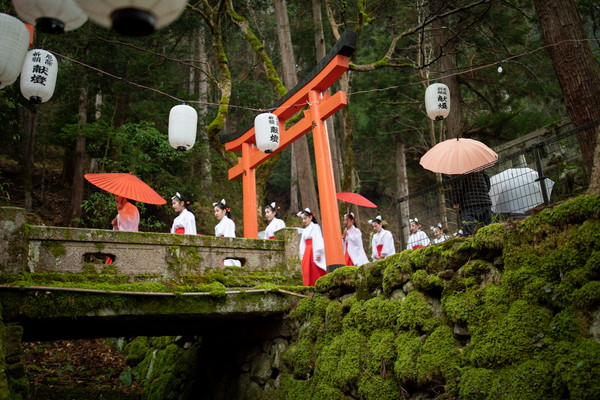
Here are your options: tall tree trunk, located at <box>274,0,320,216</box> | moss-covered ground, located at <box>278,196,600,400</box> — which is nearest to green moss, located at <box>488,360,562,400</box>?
moss-covered ground, located at <box>278,196,600,400</box>

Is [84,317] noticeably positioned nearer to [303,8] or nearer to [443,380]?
[443,380]

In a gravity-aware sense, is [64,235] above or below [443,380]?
above

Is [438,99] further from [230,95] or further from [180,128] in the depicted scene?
[230,95]

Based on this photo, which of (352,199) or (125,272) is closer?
(125,272)

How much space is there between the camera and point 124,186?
7902 millimetres

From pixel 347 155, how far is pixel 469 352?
29.5 ft

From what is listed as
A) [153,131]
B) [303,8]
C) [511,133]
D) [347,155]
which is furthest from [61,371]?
[303,8]

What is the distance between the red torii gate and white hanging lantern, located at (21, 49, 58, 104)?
3974 millimetres

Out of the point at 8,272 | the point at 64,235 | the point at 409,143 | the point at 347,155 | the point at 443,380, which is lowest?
the point at 443,380

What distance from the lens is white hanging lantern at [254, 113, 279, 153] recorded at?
27.4 ft

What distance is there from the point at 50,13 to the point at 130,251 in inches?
126

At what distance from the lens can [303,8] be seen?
1731 cm

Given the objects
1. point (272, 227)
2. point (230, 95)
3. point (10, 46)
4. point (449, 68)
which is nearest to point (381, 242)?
point (272, 227)

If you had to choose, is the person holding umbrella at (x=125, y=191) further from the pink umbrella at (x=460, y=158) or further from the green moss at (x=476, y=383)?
the green moss at (x=476, y=383)
